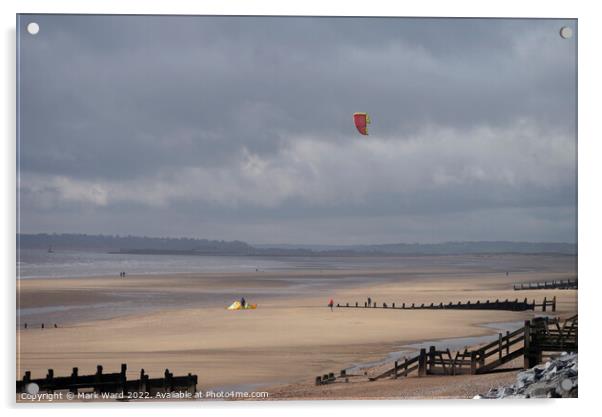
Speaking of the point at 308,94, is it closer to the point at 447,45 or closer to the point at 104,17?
the point at 447,45

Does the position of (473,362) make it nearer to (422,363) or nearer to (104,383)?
(422,363)

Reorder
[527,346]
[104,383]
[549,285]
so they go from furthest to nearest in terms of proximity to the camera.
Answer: [527,346] → [549,285] → [104,383]

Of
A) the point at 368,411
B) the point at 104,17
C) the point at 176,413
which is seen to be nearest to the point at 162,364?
the point at 176,413

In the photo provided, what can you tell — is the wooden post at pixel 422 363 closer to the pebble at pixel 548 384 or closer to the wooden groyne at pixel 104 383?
the pebble at pixel 548 384

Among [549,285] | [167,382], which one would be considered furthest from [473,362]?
[167,382]

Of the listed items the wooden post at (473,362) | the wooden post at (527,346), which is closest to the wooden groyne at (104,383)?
the wooden post at (473,362)

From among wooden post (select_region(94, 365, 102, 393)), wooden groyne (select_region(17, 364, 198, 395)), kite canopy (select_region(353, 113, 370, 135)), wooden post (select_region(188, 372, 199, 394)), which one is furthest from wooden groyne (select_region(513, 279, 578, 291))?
wooden post (select_region(94, 365, 102, 393))
